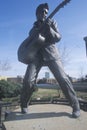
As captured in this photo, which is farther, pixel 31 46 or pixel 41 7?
pixel 41 7

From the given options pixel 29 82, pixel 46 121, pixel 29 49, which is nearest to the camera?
pixel 46 121

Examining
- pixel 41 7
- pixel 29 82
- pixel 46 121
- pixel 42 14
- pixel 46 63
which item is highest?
pixel 41 7

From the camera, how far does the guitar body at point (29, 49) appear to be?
20.4 ft

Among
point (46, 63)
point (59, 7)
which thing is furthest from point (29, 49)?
point (59, 7)

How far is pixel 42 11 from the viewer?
21.2 feet

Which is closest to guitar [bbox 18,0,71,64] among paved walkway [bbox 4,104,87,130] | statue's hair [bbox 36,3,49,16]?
statue's hair [bbox 36,3,49,16]

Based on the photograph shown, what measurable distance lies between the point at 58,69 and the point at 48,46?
58 centimetres

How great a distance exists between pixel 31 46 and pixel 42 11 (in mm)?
825

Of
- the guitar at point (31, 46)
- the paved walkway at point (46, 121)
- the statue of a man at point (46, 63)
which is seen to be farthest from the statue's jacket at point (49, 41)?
the paved walkway at point (46, 121)

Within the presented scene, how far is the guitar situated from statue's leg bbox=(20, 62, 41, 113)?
0.57ft

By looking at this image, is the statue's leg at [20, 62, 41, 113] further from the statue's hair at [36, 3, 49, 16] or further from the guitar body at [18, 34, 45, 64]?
Result: the statue's hair at [36, 3, 49, 16]

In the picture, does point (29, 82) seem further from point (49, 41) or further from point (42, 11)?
point (42, 11)

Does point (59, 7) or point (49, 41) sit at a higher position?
point (59, 7)

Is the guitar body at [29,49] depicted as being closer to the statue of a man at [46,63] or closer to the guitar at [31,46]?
the guitar at [31,46]
